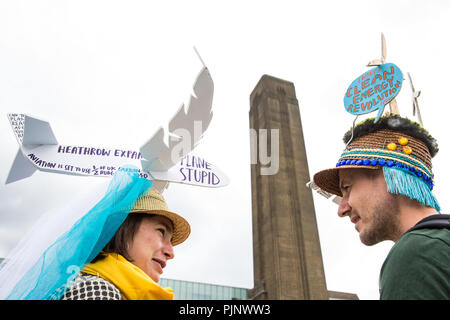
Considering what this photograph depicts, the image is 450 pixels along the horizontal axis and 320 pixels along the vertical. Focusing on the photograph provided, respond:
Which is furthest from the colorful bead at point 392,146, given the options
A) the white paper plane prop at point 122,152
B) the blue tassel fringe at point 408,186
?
the white paper plane prop at point 122,152

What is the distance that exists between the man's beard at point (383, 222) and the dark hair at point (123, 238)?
1003 millimetres

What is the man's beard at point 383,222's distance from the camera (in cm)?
132

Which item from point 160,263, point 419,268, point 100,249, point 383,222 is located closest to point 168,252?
point 160,263

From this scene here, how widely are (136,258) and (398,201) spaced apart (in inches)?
43.9

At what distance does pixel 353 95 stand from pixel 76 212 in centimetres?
151

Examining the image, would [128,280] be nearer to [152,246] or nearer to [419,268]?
[152,246]

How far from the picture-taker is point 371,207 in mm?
1371

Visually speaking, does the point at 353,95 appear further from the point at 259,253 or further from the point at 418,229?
the point at 259,253

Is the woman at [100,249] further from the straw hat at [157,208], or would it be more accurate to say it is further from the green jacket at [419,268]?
the green jacket at [419,268]

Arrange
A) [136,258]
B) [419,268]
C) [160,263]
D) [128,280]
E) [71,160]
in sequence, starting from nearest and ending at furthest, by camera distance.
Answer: [419,268], [128,280], [136,258], [160,263], [71,160]

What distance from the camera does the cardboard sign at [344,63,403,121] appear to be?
1.63m

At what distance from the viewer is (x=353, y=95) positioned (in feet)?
5.96
